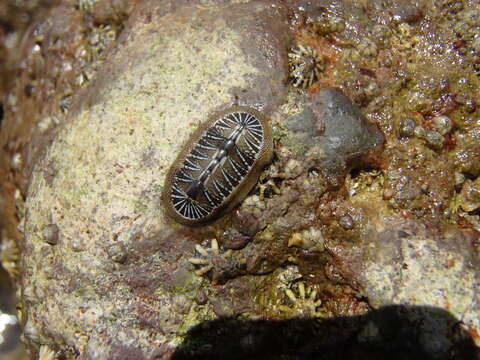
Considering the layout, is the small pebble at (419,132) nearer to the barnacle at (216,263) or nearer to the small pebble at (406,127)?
the small pebble at (406,127)

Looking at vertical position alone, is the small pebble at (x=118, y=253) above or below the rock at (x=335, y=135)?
below

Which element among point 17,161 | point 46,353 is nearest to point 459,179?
point 46,353

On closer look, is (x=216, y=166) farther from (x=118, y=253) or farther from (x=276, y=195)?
(x=118, y=253)

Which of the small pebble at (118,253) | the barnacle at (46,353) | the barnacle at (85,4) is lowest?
the barnacle at (46,353)

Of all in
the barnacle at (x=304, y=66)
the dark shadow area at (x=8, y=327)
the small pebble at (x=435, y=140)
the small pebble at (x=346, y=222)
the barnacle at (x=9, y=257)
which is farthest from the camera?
the barnacle at (x=9, y=257)

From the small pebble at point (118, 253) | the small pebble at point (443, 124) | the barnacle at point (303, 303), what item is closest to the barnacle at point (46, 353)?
the small pebble at point (118, 253)

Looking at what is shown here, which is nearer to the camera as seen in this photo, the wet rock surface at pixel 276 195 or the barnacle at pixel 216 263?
the wet rock surface at pixel 276 195

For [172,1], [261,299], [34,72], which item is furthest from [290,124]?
[34,72]
